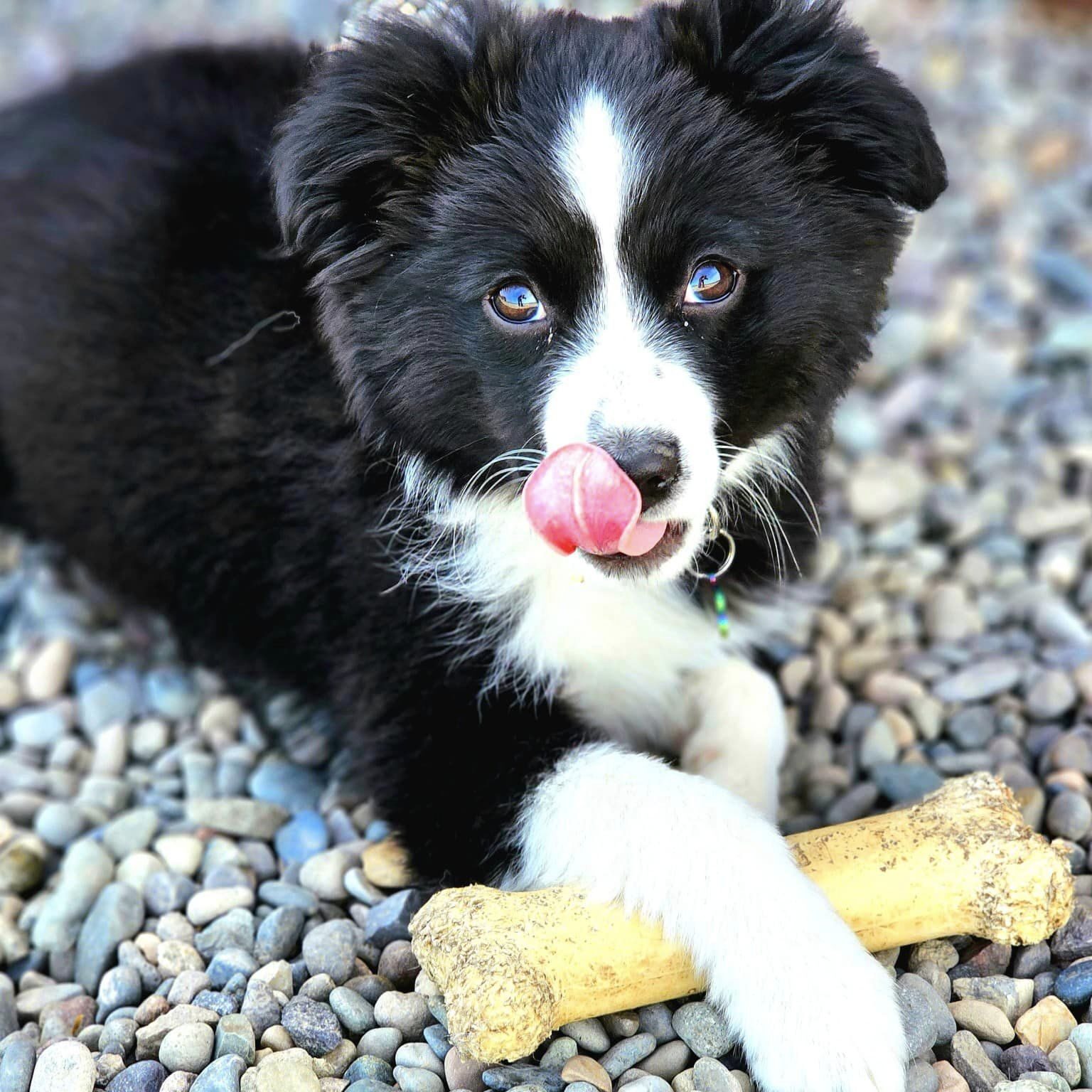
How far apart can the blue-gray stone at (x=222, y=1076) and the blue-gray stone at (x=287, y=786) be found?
83cm

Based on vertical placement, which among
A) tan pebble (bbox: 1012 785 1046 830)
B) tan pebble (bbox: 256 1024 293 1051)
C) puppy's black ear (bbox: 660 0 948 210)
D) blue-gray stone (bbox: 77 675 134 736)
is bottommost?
blue-gray stone (bbox: 77 675 134 736)

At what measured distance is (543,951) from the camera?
6.88 ft

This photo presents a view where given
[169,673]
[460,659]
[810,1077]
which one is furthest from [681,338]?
[169,673]

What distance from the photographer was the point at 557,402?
2.25 meters

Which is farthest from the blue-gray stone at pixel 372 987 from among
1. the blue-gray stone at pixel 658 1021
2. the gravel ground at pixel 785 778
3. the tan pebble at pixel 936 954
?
the tan pebble at pixel 936 954

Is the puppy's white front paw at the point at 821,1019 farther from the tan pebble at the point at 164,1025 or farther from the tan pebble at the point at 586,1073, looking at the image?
the tan pebble at the point at 164,1025

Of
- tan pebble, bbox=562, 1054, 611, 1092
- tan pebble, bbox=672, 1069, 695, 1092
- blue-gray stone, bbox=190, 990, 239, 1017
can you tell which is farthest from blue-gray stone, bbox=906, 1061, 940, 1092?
blue-gray stone, bbox=190, 990, 239, 1017

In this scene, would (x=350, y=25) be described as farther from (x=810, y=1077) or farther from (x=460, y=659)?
(x=810, y=1077)

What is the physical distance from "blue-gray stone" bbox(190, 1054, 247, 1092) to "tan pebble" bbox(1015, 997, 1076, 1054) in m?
1.30

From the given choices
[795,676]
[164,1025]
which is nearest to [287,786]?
[164,1025]

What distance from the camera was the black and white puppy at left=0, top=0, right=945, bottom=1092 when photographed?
7.29 feet

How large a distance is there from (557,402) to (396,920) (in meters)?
1.04

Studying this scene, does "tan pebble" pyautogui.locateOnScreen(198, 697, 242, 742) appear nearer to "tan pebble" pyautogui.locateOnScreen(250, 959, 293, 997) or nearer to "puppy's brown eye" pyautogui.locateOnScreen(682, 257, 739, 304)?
"tan pebble" pyautogui.locateOnScreen(250, 959, 293, 997)

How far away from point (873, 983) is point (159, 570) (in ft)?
6.48
